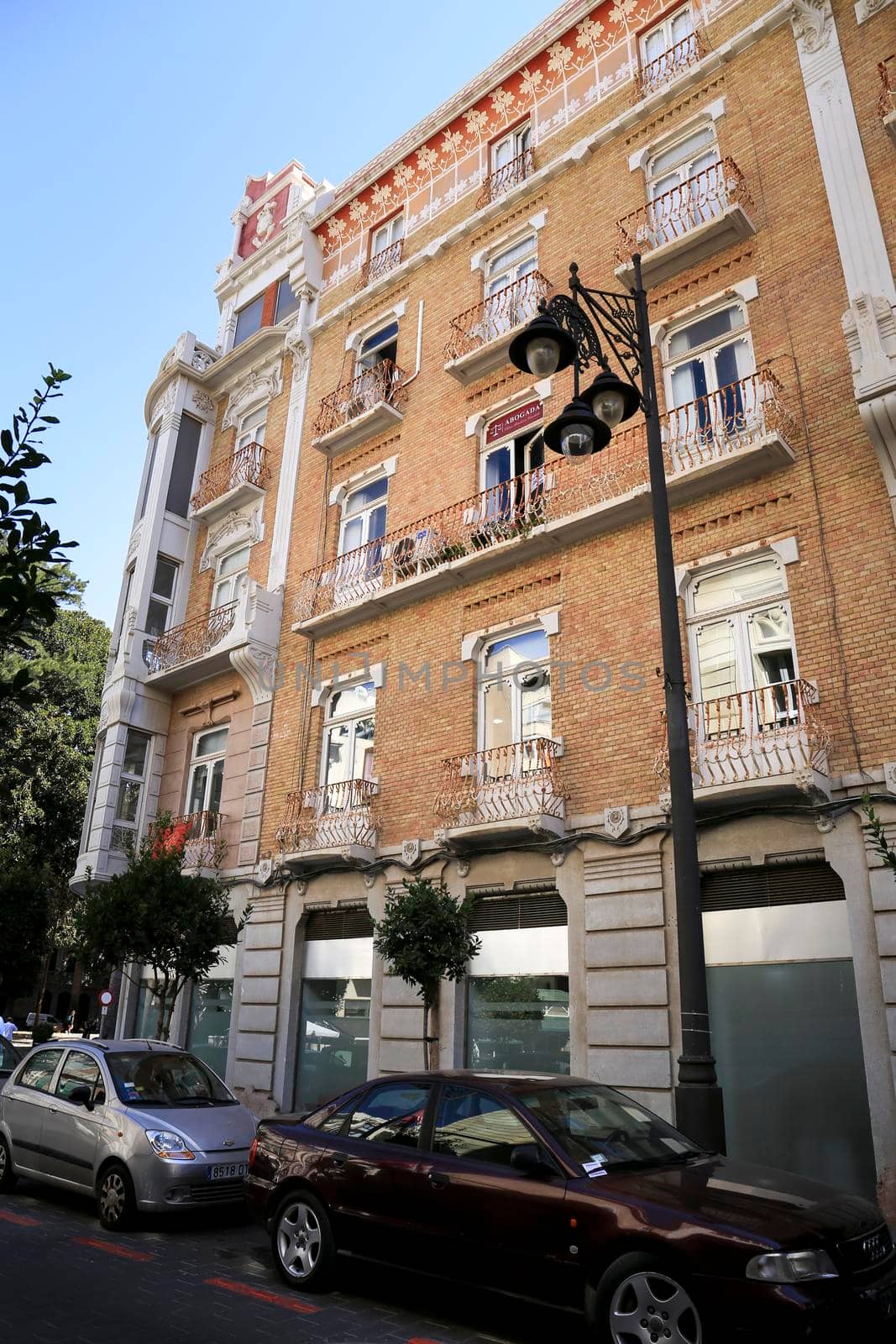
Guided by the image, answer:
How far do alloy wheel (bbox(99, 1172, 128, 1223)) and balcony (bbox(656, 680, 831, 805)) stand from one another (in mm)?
6959

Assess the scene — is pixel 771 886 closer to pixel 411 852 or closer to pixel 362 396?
pixel 411 852

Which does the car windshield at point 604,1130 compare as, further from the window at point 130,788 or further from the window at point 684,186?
the window at point 130,788

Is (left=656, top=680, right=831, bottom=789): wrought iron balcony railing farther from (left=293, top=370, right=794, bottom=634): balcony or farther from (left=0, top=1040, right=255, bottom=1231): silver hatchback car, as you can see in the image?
(left=0, top=1040, right=255, bottom=1231): silver hatchback car

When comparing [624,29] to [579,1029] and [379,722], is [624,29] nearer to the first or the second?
[379,722]

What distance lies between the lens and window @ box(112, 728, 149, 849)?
19234mm

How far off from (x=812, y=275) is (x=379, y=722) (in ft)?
30.4

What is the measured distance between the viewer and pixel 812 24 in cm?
1375

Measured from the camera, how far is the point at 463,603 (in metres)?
15.2

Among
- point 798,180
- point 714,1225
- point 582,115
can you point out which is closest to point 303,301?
point 582,115

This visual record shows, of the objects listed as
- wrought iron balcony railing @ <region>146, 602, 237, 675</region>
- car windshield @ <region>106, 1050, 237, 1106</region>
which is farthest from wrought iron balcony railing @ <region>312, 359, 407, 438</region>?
car windshield @ <region>106, 1050, 237, 1106</region>

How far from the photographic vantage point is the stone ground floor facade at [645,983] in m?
9.77

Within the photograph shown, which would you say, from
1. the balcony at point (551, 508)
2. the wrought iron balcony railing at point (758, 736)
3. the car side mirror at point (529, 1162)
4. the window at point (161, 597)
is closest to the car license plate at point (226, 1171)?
the car side mirror at point (529, 1162)

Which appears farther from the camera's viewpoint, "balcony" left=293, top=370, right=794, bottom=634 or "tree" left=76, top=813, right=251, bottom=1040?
"tree" left=76, top=813, right=251, bottom=1040

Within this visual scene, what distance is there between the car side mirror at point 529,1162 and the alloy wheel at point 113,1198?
465 cm
